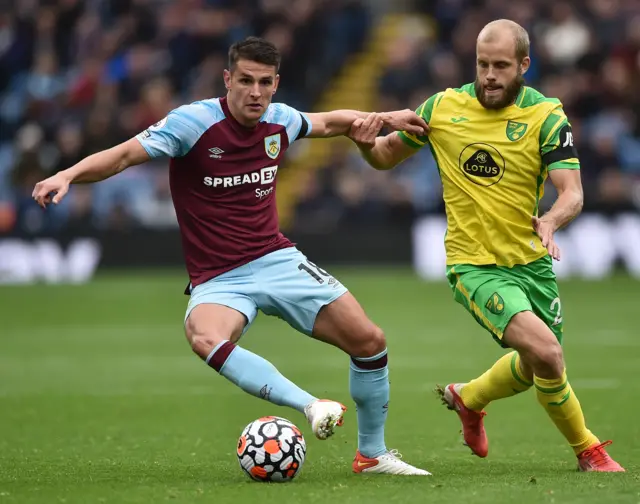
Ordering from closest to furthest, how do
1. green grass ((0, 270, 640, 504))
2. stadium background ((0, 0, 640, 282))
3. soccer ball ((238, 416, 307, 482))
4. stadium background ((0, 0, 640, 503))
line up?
green grass ((0, 270, 640, 504)) → soccer ball ((238, 416, 307, 482)) → stadium background ((0, 0, 640, 503)) → stadium background ((0, 0, 640, 282))

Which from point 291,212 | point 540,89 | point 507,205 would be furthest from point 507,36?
point 540,89

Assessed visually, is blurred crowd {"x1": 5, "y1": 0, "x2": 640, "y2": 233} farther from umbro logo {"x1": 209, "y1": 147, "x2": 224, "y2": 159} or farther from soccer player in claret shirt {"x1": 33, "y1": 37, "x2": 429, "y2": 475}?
umbro logo {"x1": 209, "y1": 147, "x2": 224, "y2": 159}

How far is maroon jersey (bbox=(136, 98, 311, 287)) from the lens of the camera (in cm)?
738

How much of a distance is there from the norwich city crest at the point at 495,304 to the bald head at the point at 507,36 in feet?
4.52

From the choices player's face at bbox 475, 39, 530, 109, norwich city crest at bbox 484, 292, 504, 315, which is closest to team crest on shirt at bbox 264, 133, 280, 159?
player's face at bbox 475, 39, 530, 109

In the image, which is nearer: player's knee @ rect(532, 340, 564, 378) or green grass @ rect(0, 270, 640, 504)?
green grass @ rect(0, 270, 640, 504)

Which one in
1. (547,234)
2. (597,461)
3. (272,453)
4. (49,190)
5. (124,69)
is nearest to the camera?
(49,190)

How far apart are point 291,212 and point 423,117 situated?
14.4m

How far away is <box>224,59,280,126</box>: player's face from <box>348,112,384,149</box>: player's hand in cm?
71

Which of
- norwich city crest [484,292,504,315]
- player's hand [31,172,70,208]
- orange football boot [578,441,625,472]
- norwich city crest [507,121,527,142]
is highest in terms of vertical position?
norwich city crest [507,121,527,142]

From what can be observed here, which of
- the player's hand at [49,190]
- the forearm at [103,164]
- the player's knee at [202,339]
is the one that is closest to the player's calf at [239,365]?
the player's knee at [202,339]

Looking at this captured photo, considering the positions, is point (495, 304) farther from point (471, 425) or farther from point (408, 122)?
point (408, 122)

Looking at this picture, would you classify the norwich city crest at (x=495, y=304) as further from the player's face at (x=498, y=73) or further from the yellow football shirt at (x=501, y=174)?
the player's face at (x=498, y=73)

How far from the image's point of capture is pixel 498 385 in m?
7.88
